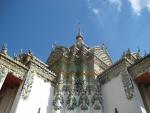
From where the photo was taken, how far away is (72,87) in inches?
520

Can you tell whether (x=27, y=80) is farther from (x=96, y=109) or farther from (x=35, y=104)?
(x=96, y=109)

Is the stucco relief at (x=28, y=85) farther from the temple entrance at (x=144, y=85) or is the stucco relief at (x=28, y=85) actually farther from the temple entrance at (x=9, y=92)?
the temple entrance at (x=144, y=85)

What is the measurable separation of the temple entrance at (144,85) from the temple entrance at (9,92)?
607 cm

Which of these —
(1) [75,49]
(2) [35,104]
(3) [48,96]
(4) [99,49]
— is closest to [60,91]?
(3) [48,96]

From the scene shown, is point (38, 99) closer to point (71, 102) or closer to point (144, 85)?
point (71, 102)

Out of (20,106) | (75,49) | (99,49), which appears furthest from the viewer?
(99,49)

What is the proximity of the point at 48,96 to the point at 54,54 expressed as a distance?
5.00 meters

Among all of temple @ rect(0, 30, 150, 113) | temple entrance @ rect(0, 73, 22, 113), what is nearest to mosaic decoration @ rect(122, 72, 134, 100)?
temple @ rect(0, 30, 150, 113)

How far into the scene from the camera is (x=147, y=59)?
11.9 meters

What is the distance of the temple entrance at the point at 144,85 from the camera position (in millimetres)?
11680

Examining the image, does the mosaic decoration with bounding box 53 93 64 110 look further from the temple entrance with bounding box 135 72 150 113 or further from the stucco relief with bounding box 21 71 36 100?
the temple entrance with bounding box 135 72 150 113

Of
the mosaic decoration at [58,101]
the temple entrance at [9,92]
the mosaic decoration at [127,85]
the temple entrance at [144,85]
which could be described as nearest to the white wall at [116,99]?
the mosaic decoration at [127,85]

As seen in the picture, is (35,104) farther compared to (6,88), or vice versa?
(6,88)

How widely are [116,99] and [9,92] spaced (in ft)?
18.1
